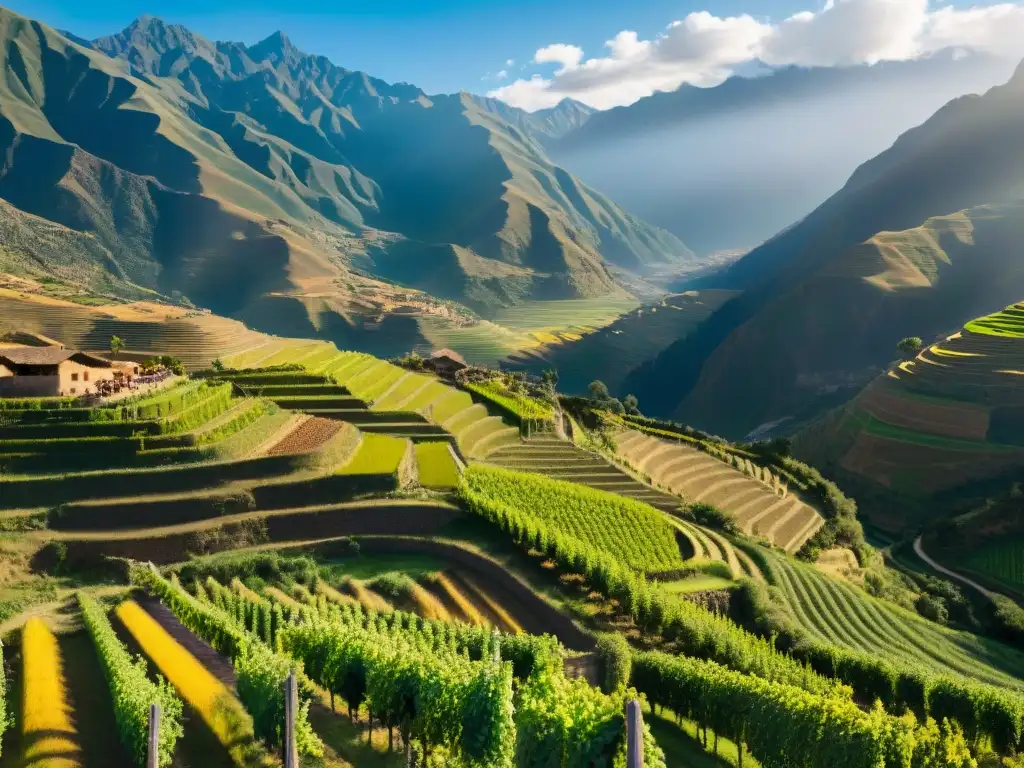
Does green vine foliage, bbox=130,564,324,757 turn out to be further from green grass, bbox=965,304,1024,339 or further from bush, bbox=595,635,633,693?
green grass, bbox=965,304,1024,339

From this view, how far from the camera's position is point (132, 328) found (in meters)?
78.9

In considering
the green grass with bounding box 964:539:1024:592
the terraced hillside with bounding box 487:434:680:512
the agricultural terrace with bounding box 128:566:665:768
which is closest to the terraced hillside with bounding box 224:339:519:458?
the terraced hillside with bounding box 487:434:680:512

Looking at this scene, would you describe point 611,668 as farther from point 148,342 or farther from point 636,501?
point 148,342

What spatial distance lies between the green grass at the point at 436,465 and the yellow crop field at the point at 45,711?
22.4 metres

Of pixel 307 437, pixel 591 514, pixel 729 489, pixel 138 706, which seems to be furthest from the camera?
pixel 729 489

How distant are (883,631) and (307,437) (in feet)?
118

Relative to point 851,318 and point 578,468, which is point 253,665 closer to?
point 578,468

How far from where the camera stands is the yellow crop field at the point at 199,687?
19.2m

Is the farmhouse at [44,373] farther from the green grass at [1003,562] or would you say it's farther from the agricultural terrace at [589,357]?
the agricultural terrace at [589,357]

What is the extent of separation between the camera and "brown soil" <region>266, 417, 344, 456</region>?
41.8 meters

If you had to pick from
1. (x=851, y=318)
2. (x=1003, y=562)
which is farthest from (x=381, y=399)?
(x=851, y=318)

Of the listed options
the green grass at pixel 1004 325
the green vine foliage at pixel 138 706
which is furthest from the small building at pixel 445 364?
the green grass at pixel 1004 325

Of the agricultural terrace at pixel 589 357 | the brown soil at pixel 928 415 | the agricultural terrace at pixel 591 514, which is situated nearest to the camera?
the agricultural terrace at pixel 591 514

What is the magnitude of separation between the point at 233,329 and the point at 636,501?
50.7 metres
